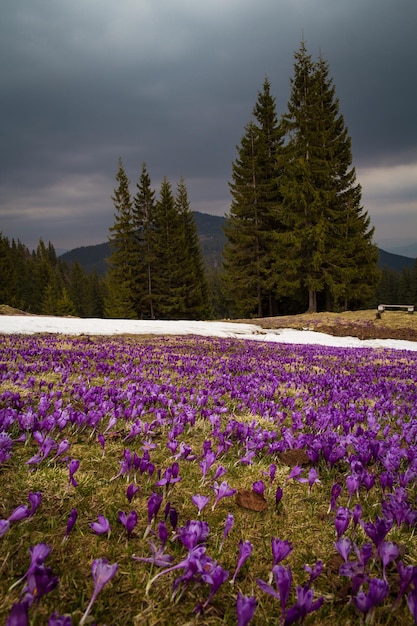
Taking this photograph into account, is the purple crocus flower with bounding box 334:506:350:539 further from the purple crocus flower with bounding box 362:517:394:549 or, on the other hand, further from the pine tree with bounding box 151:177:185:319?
the pine tree with bounding box 151:177:185:319

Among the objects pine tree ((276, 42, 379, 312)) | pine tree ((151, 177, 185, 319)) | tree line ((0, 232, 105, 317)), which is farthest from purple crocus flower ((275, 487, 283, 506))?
tree line ((0, 232, 105, 317))

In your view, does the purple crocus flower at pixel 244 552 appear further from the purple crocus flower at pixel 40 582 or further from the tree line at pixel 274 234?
the tree line at pixel 274 234

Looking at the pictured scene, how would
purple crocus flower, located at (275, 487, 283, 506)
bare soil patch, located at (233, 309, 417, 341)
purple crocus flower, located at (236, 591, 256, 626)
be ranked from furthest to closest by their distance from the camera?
bare soil patch, located at (233, 309, 417, 341) → purple crocus flower, located at (275, 487, 283, 506) → purple crocus flower, located at (236, 591, 256, 626)

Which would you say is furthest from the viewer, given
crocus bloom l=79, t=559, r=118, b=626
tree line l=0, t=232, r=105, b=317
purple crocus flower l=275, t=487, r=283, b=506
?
tree line l=0, t=232, r=105, b=317

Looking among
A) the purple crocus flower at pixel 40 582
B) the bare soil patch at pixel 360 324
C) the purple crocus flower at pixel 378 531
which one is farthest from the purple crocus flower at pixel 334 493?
the bare soil patch at pixel 360 324

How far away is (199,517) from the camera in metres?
2.07

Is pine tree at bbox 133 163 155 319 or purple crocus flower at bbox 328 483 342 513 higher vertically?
pine tree at bbox 133 163 155 319

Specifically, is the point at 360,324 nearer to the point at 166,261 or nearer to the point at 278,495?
the point at 278,495

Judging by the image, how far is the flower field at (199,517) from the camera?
1.34 meters

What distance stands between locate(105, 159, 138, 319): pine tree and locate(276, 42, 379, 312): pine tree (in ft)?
71.7

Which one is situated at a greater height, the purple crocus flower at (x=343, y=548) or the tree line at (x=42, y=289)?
the tree line at (x=42, y=289)

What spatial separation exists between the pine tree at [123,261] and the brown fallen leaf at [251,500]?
1891 inches

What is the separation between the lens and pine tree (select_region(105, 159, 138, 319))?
164ft

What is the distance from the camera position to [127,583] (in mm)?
1496
